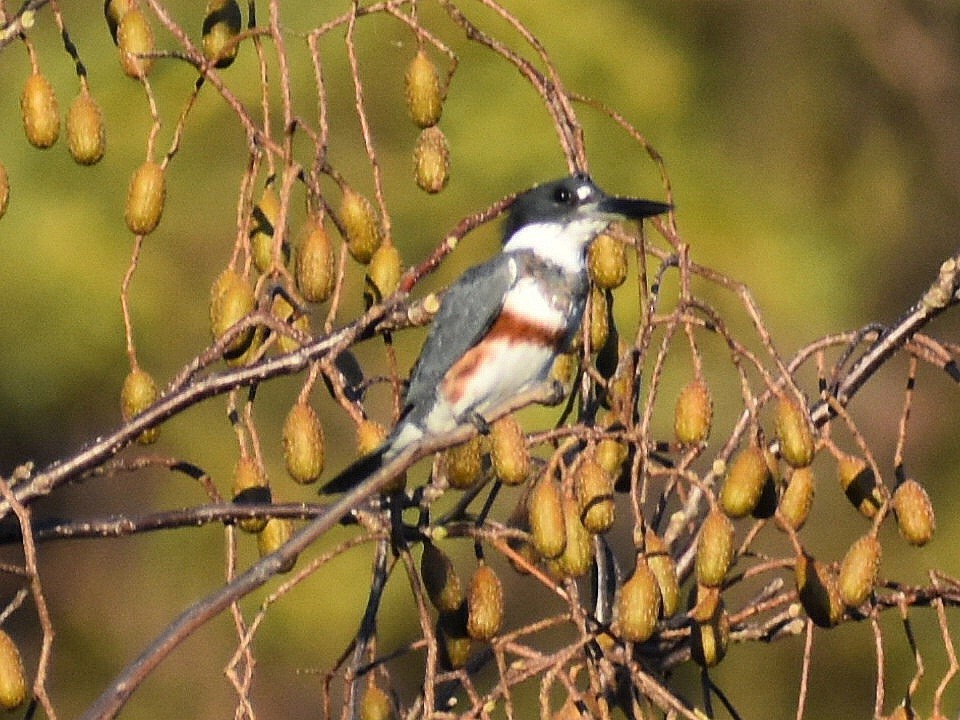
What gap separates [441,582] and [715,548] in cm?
27

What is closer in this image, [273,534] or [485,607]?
[485,607]

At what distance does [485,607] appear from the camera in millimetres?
1737

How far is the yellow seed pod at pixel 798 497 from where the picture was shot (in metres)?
1.88

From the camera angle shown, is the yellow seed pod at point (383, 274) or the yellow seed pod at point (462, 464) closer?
the yellow seed pod at point (462, 464)

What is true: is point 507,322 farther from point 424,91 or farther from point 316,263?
point 316,263

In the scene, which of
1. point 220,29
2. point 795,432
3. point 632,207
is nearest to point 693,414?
point 795,432

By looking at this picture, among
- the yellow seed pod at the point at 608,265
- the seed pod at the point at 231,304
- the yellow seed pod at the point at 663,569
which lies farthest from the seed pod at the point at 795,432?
the seed pod at the point at 231,304

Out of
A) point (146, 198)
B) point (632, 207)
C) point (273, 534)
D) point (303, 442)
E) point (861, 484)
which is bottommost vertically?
point (273, 534)

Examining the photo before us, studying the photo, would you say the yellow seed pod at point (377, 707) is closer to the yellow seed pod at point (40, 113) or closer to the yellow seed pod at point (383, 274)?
the yellow seed pod at point (383, 274)

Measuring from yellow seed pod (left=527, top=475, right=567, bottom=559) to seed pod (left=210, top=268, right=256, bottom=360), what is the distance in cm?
36

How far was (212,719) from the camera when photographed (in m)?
4.06

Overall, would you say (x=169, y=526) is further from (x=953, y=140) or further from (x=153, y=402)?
(x=953, y=140)

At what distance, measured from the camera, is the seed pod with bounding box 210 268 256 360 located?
6.18 feet

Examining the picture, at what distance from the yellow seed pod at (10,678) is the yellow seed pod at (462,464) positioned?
1.54ft
